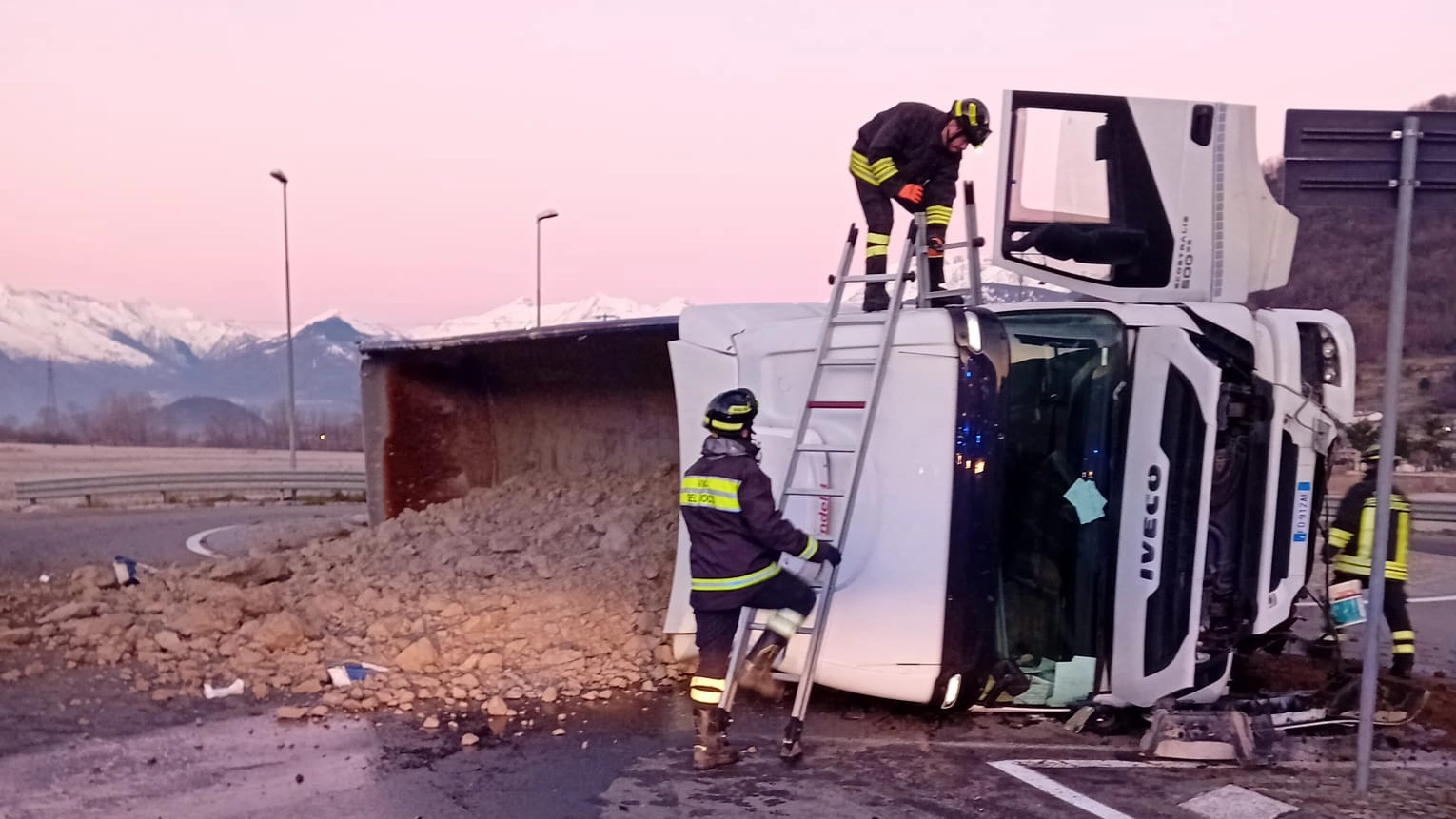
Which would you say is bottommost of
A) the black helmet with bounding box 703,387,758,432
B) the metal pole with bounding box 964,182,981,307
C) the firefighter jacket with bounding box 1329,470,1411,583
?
the firefighter jacket with bounding box 1329,470,1411,583

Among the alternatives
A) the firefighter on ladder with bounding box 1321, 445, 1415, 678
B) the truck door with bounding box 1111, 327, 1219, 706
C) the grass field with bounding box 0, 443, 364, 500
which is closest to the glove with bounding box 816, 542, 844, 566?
the truck door with bounding box 1111, 327, 1219, 706

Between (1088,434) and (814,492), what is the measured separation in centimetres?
119

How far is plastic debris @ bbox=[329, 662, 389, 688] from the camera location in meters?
5.54

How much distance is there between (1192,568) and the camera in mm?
4430

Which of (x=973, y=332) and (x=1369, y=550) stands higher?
(x=973, y=332)

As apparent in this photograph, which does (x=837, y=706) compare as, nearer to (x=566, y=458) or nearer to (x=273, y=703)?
(x=273, y=703)

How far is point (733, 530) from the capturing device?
4355mm

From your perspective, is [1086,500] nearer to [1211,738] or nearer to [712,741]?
[1211,738]

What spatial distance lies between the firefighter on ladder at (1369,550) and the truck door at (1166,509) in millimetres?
1853

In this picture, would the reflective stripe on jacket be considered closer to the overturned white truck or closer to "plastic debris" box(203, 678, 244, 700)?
the overturned white truck

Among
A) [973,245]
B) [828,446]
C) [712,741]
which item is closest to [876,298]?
[973,245]

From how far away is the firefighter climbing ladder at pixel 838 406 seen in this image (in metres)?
4.48

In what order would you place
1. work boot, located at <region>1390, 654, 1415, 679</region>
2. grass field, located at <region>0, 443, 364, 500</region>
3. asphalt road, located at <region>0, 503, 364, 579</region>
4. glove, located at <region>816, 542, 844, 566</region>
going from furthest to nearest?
grass field, located at <region>0, 443, 364, 500</region> → asphalt road, located at <region>0, 503, 364, 579</region> → work boot, located at <region>1390, 654, 1415, 679</region> → glove, located at <region>816, 542, 844, 566</region>

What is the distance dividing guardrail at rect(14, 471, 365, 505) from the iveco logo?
14.2m
